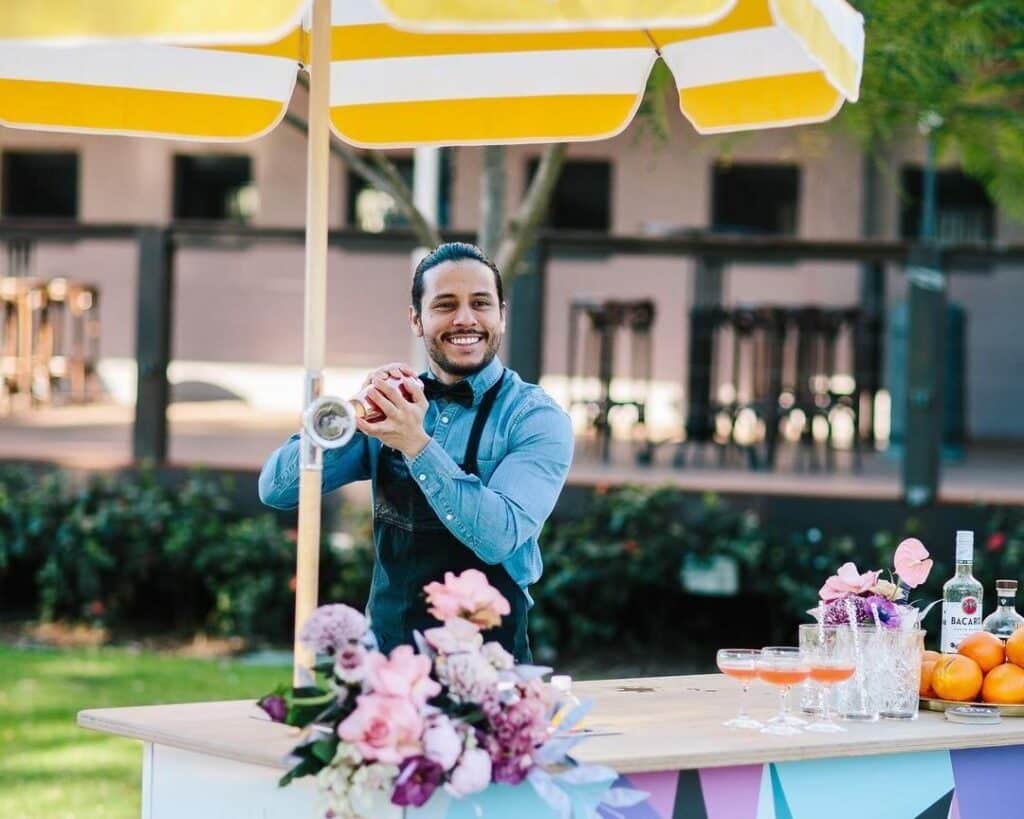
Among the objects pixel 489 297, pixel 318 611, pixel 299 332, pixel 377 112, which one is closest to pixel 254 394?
pixel 299 332

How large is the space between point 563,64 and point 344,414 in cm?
165

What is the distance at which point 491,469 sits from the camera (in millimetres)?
4105

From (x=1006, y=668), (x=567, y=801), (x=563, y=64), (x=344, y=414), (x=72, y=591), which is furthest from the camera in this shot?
(x=72, y=591)

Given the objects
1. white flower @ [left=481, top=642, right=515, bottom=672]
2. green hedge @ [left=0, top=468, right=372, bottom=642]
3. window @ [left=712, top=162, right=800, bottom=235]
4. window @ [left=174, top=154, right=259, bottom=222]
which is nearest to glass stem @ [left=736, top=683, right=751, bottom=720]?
white flower @ [left=481, top=642, right=515, bottom=672]

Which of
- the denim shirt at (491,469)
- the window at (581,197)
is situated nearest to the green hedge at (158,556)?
the denim shirt at (491,469)

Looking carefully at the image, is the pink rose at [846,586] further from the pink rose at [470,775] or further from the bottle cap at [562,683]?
the pink rose at [470,775]

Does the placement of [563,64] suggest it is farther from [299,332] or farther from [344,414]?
[299,332]

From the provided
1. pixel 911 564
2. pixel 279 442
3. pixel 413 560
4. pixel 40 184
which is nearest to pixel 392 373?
pixel 413 560

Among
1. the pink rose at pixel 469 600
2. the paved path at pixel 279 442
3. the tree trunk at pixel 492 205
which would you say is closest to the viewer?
the pink rose at pixel 469 600

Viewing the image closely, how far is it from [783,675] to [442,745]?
972 mm

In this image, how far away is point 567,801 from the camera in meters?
3.05

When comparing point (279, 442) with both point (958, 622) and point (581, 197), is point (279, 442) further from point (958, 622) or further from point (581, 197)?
point (958, 622)

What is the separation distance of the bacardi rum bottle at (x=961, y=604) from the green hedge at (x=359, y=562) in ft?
13.8

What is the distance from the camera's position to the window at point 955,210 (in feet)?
50.2
